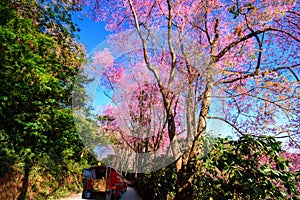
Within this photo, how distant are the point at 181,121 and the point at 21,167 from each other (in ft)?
13.8

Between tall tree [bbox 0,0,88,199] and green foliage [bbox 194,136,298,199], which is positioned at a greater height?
tall tree [bbox 0,0,88,199]

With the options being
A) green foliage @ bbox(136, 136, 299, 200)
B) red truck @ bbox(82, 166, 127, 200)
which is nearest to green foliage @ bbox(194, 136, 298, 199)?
green foliage @ bbox(136, 136, 299, 200)

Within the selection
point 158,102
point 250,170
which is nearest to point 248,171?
point 250,170

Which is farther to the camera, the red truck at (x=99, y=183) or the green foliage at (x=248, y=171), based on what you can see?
the red truck at (x=99, y=183)

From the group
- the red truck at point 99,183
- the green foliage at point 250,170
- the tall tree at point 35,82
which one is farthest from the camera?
the red truck at point 99,183

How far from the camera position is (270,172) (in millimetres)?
1997

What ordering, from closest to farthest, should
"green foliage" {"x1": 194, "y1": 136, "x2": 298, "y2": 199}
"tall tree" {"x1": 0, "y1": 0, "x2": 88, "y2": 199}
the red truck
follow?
"green foliage" {"x1": 194, "y1": 136, "x2": 298, "y2": 199}
"tall tree" {"x1": 0, "y1": 0, "x2": 88, "y2": 199}
the red truck

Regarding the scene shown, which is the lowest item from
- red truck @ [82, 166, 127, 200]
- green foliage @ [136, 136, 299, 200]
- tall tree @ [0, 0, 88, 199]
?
red truck @ [82, 166, 127, 200]

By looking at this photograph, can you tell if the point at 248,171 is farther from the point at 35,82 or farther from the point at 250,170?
the point at 35,82

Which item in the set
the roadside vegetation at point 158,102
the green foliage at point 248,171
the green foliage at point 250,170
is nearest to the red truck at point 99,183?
the roadside vegetation at point 158,102

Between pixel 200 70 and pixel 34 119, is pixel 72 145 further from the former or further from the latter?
pixel 200 70

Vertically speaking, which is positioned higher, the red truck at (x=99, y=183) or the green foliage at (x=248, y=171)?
the green foliage at (x=248, y=171)

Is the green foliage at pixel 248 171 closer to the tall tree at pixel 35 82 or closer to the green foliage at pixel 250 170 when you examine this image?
the green foliage at pixel 250 170

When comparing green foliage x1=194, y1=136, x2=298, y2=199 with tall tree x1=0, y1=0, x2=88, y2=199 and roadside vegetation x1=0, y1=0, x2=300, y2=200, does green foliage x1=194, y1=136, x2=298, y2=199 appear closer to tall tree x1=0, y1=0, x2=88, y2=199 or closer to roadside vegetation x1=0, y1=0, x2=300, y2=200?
roadside vegetation x1=0, y1=0, x2=300, y2=200
